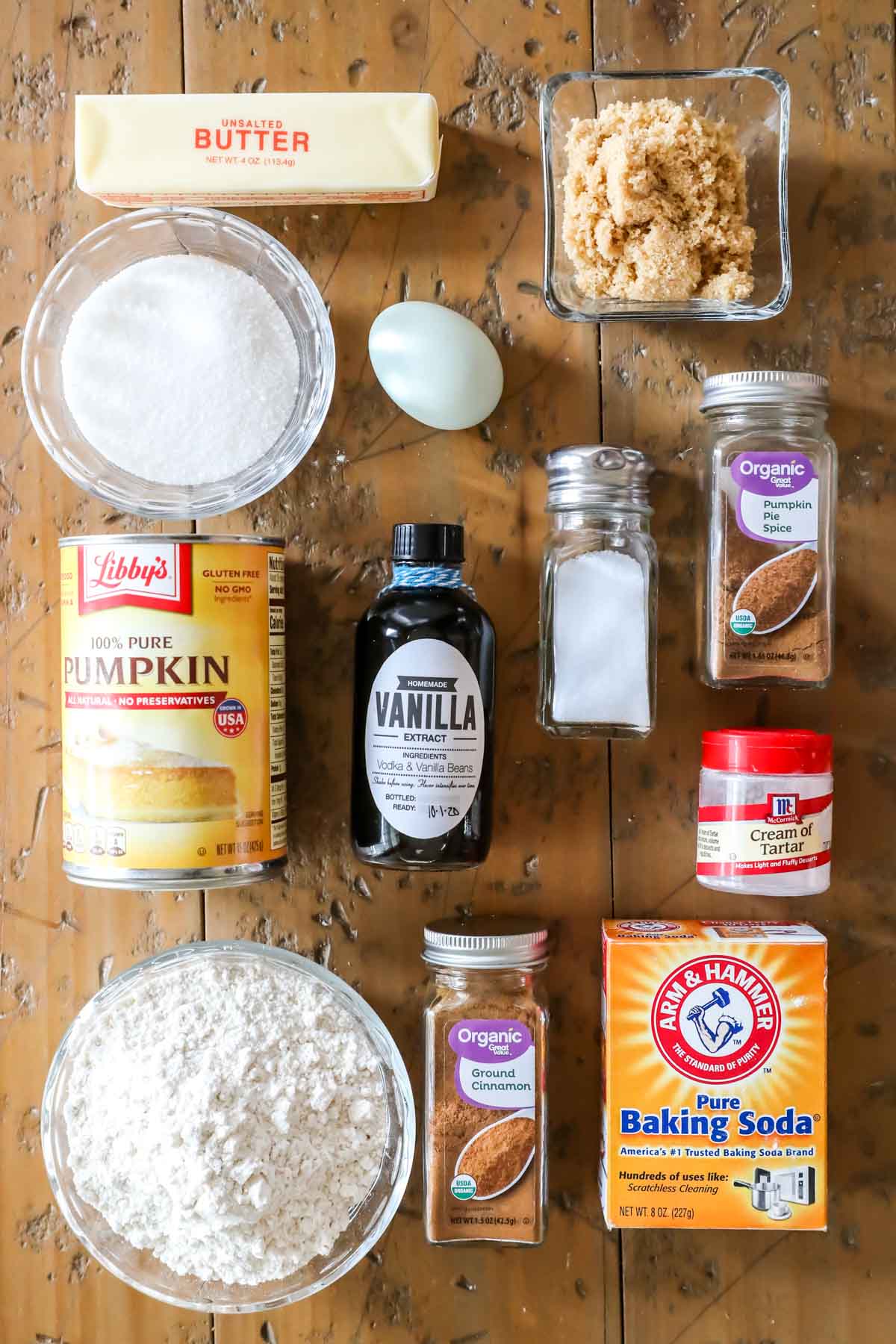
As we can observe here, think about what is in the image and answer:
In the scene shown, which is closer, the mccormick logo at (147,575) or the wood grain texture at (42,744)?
the mccormick logo at (147,575)

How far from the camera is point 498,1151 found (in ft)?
2.49

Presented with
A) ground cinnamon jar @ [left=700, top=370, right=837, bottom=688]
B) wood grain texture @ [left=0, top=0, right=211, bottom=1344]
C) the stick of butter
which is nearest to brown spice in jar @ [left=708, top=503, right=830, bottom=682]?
ground cinnamon jar @ [left=700, top=370, right=837, bottom=688]

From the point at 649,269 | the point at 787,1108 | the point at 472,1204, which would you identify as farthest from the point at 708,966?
the point at 649,269

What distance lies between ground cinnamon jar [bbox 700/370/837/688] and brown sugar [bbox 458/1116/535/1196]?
37 centimetres

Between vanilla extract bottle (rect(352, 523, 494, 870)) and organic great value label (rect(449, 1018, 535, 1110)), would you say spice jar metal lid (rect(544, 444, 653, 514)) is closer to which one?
vanilla extract bottle (rect(352, 523, 494, 870))

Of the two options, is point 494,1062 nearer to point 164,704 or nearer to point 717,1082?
point 717,1082

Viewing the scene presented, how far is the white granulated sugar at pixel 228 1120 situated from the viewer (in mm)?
715

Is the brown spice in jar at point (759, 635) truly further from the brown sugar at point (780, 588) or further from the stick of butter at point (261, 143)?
the stick of butter at point (261, 143)

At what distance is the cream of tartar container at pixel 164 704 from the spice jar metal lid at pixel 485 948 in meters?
0.15

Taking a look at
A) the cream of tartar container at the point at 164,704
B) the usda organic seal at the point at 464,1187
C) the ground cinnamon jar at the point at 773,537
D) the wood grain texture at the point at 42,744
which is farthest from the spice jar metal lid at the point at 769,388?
the usda organic seal at the point at 464,1187

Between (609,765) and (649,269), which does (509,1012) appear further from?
(649,269)

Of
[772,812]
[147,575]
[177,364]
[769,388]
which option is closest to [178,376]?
[177,364]

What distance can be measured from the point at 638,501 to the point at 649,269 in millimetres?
168

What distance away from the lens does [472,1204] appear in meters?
0.76
